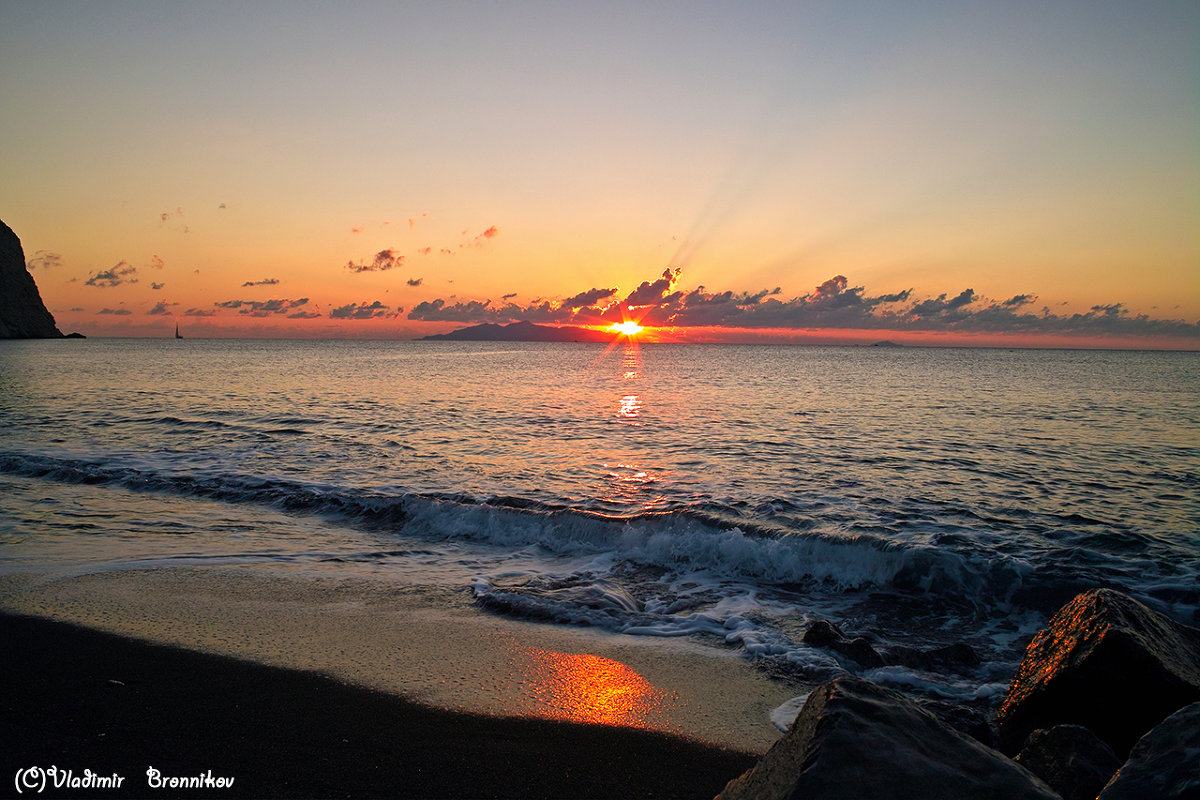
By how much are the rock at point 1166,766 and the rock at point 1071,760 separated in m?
0.50

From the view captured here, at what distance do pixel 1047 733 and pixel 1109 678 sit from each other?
2.70ft

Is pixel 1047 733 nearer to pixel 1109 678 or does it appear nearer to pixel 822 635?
pixel 1109 678

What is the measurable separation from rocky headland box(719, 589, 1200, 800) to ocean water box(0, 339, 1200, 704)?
5.08 ft

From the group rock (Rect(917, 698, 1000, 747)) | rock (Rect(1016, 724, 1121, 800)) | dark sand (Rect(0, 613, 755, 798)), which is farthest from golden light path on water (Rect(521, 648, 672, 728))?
rock (Rect(1016, 724, 1121, 800))

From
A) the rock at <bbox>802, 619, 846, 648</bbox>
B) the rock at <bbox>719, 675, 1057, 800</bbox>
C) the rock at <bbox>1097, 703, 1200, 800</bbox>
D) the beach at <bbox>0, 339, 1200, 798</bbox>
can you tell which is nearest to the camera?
the rock at <bbox>719, 675, 1057, 800</bbox>

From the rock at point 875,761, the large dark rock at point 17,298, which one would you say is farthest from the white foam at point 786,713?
the large dark rock at point 17,298

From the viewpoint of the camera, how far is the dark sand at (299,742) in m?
4.52

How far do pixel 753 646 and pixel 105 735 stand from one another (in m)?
5.88

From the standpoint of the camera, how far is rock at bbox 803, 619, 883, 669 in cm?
723

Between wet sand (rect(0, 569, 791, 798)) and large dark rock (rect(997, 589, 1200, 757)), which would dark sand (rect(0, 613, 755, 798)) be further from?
large dark rock (rect(997, 589, 1200, 757))

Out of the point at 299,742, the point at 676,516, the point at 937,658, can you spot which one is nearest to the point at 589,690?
the point at 299,742

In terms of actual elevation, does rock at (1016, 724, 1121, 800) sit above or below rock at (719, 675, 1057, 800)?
below

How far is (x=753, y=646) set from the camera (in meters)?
7.46

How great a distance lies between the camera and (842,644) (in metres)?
7.50
